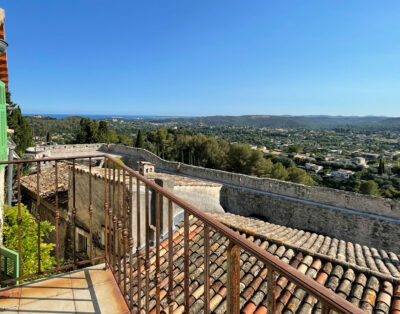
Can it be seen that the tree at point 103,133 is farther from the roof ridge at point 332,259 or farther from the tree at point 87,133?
the roof ridge at point 332,259

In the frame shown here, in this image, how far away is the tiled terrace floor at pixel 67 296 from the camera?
1942 mm

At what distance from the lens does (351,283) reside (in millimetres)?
3486

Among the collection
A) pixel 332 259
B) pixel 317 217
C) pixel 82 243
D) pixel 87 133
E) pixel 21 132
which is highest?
pixel 21 132

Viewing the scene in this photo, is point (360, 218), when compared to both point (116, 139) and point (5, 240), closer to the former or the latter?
point (5, 240)

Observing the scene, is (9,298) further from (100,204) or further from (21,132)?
(21,132)

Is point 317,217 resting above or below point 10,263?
below

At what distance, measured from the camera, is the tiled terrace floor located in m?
1.94

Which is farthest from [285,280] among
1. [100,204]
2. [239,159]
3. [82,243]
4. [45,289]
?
[239,159]

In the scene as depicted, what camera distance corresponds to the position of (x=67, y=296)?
2.07 m

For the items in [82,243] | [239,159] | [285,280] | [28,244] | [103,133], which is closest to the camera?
[285,280]

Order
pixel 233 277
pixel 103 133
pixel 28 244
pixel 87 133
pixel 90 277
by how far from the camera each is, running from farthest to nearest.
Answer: pixel 103 133 → pixel 87 133 → pixel 28 244 → pixel 90 277 → pixel 233 277

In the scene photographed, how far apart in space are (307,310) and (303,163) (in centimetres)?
3980

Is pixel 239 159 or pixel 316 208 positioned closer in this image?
pixel 316 208

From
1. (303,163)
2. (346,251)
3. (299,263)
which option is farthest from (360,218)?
(303,163)
